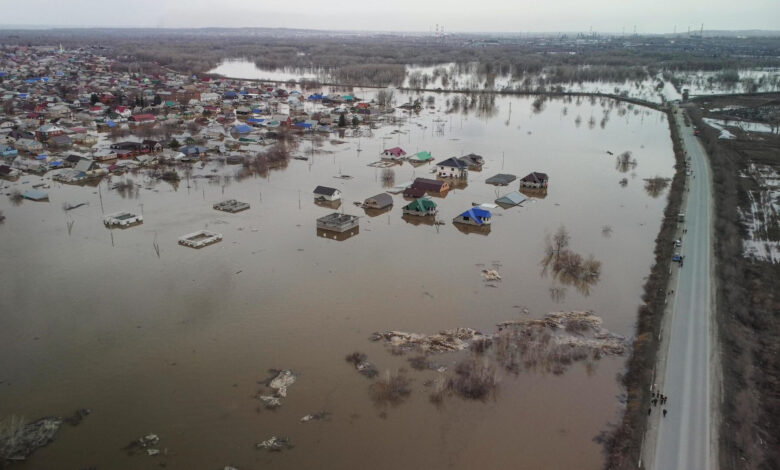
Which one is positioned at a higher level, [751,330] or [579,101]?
[579,101]

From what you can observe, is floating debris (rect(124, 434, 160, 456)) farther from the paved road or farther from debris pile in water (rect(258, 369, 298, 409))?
the paved road

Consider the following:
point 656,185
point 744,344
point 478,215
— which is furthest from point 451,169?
point 744,344

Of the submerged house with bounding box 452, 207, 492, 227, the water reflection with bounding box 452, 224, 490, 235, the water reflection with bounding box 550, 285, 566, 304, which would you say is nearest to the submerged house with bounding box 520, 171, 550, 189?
the submerged house with bounding box 452, 207, 492, 227

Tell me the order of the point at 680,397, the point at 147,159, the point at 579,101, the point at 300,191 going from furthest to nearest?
the point at 579,101
the point at 147,159
the point at 300,191
the point at 680,397

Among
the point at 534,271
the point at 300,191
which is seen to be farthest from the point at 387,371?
the point at 300,191

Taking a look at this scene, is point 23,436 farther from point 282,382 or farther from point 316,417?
point 316,417

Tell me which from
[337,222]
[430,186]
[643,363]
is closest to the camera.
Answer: [643,363]

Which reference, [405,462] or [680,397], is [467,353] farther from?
[680,397]
